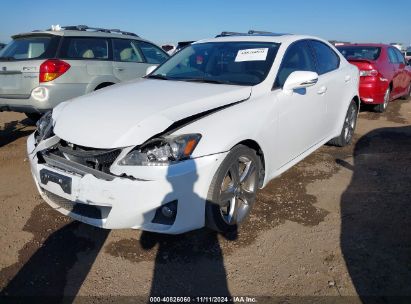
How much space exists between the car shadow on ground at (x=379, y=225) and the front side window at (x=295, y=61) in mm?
1361

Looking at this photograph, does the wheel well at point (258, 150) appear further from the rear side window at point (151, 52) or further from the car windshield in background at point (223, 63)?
the rear side window at point (151, 52)

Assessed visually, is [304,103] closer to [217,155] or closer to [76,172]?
[217,155]

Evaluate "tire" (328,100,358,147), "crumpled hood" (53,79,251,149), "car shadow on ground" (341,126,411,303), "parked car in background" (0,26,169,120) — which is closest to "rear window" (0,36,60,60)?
"parked car in background" (0,26,169,120)

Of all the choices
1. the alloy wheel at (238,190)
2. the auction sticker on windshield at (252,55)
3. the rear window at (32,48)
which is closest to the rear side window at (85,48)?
the rear window at (32,48)

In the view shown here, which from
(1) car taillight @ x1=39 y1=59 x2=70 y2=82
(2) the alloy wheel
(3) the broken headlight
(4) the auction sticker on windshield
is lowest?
(2) the alloy wheel

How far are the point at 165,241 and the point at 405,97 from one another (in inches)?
376

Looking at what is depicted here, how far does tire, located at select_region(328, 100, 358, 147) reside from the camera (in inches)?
207

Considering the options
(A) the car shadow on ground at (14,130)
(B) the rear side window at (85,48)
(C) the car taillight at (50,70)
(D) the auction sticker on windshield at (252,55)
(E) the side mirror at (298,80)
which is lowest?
(A) the car shadow on ground at (14,130)

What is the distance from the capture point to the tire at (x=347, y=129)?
207 inches

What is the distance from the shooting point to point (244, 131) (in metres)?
2.95

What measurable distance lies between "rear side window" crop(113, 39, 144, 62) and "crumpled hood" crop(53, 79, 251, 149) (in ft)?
10.0

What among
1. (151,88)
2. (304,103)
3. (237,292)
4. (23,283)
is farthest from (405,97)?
(23,283)

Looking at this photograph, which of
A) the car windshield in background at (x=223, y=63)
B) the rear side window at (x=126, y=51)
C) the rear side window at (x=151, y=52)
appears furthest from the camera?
the rear side window at (x=151, y=52)

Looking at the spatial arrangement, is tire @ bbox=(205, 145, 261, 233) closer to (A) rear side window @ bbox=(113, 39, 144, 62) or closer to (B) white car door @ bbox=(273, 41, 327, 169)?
(B) white car door @ bbox=(273, 41, 327, 169)
